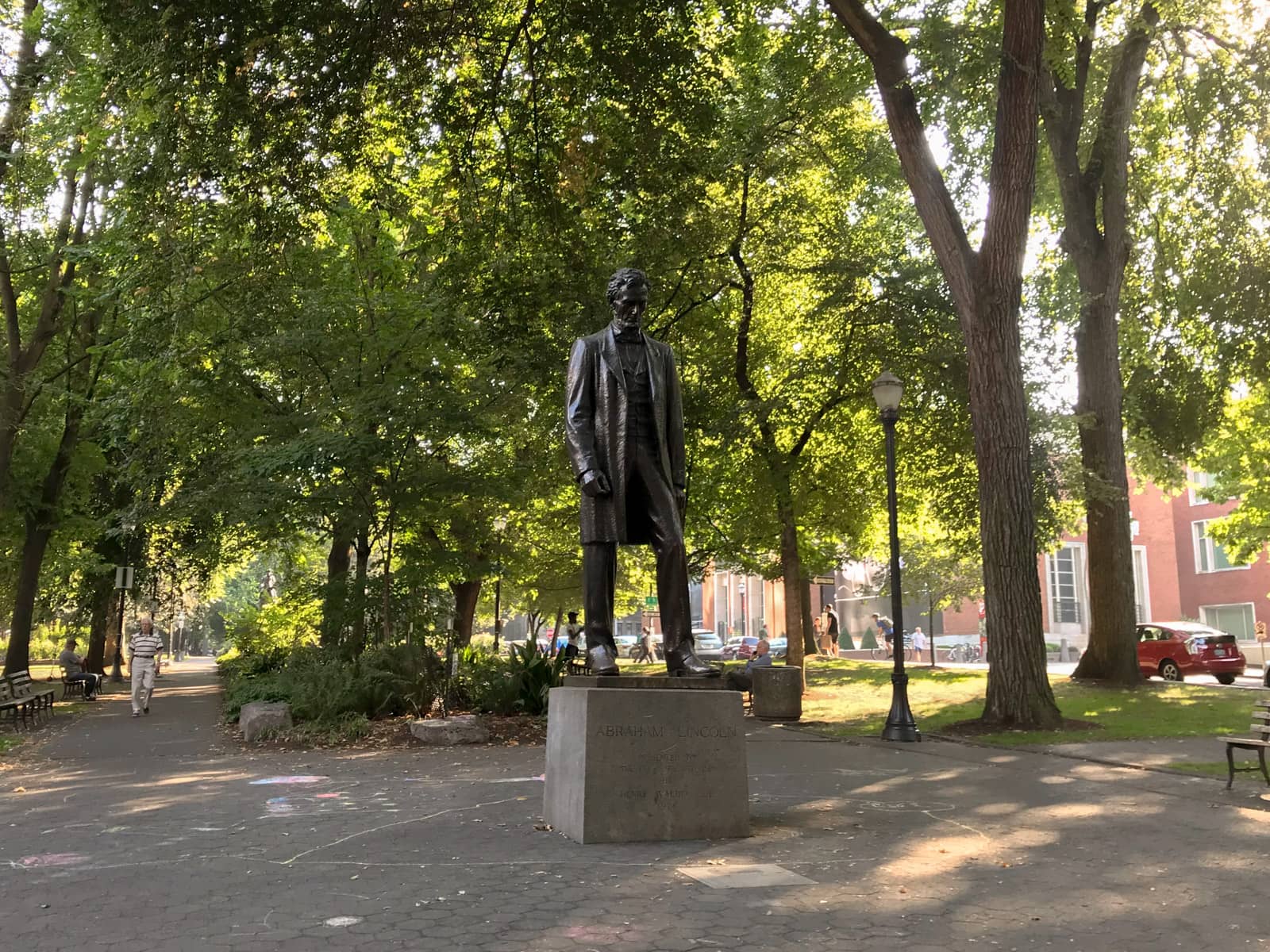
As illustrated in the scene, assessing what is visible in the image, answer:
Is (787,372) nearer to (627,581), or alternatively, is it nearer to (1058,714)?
(1058,714)

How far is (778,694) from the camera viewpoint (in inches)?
642

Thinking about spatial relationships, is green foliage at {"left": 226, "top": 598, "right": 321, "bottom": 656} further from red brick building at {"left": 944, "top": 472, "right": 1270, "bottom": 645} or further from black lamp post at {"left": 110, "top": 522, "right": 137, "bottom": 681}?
red brick building at {"left": 944, "top": 472, "right": 1270, "bottom": 645}

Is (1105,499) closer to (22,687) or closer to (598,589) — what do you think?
(598,589)

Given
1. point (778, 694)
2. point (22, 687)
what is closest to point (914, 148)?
point (778, 694)

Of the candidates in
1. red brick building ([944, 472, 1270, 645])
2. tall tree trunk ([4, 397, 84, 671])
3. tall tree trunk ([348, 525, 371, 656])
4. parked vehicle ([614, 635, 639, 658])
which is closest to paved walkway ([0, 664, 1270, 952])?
tall tree trunk ([348, 525, 371, 656])

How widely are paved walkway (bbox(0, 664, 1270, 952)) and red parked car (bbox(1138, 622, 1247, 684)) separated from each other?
1894 centimetres

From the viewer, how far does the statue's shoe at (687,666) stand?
6.79 meters

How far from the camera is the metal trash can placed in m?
16.3

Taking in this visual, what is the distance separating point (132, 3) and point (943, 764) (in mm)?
10863

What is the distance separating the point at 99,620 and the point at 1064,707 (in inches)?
1025

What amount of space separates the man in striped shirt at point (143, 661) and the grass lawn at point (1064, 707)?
1175 centimetres

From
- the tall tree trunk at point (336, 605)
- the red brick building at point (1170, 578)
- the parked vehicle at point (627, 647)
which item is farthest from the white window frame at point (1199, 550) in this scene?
the tall tree trunk at point (336, 605)

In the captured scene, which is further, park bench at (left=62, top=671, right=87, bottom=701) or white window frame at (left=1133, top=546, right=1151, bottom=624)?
white window frame at (left=1133, top=546, right=1151, bottom=624)

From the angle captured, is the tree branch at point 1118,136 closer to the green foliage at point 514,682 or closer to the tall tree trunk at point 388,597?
the green foliage at point 514,682
